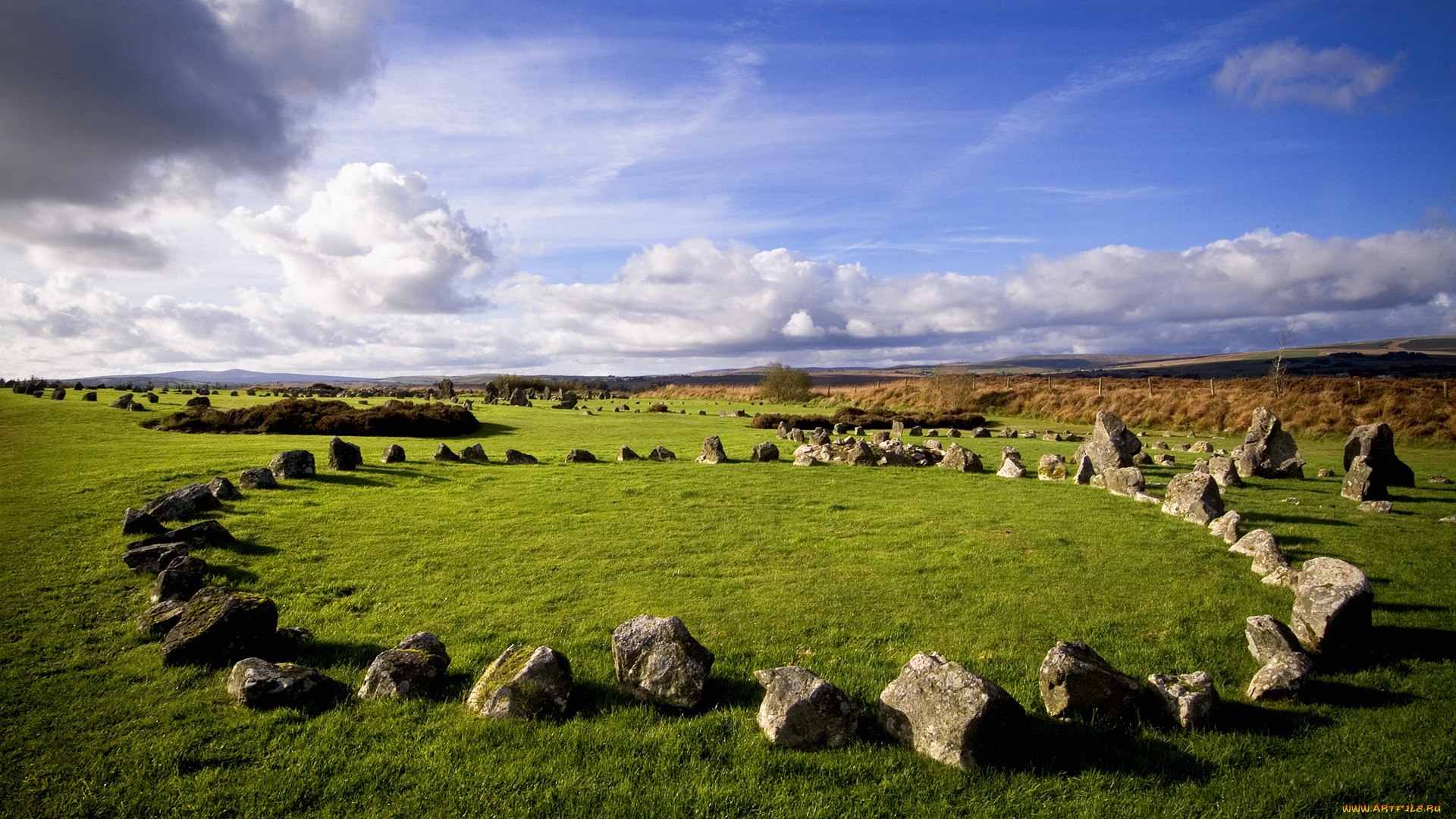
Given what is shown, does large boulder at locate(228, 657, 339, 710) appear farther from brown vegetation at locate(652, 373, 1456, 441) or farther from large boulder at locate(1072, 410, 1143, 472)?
brown vegetation at locate(652, 373, 1456, 441)

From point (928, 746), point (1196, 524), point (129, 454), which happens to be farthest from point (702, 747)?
point (129, 454)

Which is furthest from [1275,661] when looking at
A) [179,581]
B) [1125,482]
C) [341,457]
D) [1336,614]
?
[341,457]

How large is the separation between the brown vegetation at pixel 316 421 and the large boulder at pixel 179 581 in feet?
75.2

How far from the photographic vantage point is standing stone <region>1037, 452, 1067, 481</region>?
21656mm

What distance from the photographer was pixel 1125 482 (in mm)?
18859

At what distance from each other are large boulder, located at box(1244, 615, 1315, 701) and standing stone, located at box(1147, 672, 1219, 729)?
0.72 m

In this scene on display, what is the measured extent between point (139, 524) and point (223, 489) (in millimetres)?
2883

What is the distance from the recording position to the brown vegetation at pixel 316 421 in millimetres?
30375

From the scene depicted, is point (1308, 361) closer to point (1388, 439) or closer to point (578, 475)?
point (1388, 439)

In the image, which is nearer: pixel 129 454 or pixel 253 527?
pixel 253 527

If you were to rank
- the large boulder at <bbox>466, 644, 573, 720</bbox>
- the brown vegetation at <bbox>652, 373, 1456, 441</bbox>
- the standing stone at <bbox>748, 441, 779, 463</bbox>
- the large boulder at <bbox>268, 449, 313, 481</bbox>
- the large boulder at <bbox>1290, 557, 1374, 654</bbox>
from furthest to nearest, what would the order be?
1. the brown vegetation at <bbox>652, 373, 1456, 441</bbox>
2. the standing stone at <bbox>748, 441, 779, 463</bbox>
3. the large boulder at <bbox>268, 449, 313, 481</bbox>
4. the large boulder at <bbox>1290, 557, 1374, 654</bbox>
5. the large boulder at <bbox>466, 644, 573, 720</bbox>

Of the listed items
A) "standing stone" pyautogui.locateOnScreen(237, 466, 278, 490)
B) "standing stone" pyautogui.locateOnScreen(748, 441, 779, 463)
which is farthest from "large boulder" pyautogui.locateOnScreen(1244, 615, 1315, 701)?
"standing stone" pyautogui.locateOnScreen(237, 466, 278, 490)

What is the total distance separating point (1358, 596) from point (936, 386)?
59888mm

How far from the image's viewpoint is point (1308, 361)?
17200 cm
